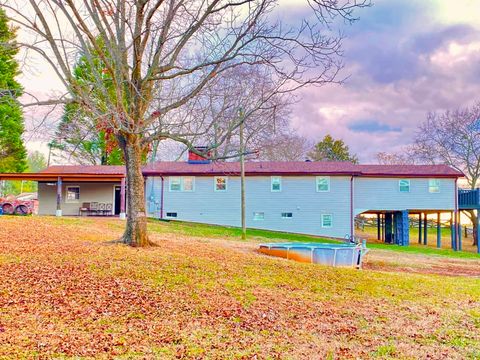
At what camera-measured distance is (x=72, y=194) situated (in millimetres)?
29844

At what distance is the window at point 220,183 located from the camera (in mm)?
28938

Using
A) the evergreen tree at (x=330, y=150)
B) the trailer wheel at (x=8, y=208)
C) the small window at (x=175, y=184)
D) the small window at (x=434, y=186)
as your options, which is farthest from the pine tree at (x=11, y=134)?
the evergreen tree at (x=330, y=150)

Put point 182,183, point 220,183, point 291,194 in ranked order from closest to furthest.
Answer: point 291,194 < point 220,183 < point 182,183

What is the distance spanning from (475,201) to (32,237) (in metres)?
27.2

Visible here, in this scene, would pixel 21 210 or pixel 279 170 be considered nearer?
pixel 21 210

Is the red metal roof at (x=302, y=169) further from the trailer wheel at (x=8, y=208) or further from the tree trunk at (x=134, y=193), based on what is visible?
the tree trunk at (x=134, y=193)

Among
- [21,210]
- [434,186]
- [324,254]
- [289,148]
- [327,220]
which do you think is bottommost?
[324,254]

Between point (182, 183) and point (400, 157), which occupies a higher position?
point (400, 157)

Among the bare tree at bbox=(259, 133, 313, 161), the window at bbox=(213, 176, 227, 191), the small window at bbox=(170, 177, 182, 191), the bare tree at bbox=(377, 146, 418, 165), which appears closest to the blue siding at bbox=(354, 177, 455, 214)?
the window at bbox=(213, 176, 227, 191)

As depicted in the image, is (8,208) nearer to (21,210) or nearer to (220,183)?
(21,210)

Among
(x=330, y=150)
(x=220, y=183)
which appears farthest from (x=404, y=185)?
(x=330, y=150)

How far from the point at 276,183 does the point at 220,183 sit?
143 inches

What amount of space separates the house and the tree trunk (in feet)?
51.9

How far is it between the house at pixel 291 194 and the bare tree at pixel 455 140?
8.77 metres
